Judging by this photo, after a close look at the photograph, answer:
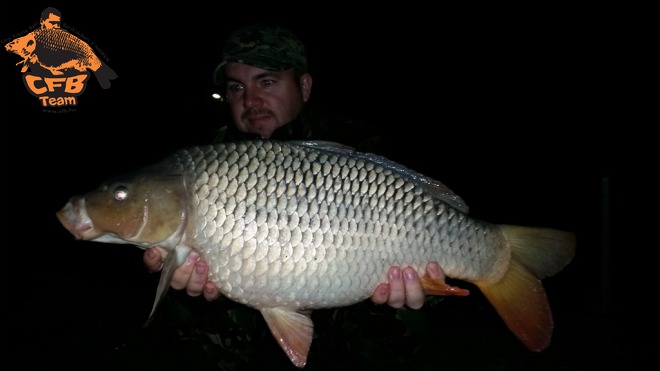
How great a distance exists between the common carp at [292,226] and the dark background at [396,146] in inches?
20.4

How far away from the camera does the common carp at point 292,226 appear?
1.06 m

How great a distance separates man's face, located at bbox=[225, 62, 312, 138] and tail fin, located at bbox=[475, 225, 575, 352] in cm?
97

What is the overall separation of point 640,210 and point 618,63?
4930mm

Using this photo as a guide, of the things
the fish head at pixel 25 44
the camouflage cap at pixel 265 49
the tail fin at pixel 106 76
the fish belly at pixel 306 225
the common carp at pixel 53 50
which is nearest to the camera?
the fish belly at pixel 306 225

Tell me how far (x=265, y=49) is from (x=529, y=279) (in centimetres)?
120

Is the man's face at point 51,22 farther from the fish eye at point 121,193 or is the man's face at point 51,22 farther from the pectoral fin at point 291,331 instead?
the pectoral fin at point 291,331

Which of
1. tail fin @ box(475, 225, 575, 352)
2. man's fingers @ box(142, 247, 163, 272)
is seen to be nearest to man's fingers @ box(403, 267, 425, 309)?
tail fin @ box(475, 225, 575, 352)

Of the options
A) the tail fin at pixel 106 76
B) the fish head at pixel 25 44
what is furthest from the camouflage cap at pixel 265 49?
the tail fin at pixel 106 76

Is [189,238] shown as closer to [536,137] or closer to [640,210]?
[640,210]

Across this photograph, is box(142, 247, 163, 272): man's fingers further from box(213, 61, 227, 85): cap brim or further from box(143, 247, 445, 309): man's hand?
box(213, 61, 227, 85): cap brim

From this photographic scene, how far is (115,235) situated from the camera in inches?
43.2

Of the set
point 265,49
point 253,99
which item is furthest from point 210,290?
point 265,49

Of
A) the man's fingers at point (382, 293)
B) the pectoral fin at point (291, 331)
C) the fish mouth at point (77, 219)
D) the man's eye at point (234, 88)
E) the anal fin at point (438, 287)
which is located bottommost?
the pectoral fin at point (291, 331)

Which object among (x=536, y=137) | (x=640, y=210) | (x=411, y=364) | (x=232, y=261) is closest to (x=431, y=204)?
(x=232, y=261)
